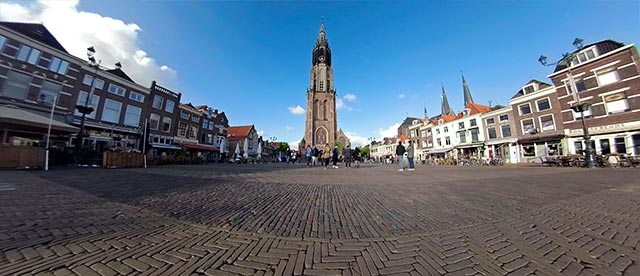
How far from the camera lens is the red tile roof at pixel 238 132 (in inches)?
1913

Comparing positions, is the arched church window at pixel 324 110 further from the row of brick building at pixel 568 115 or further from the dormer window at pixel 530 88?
the dormer window at pixel 530 88

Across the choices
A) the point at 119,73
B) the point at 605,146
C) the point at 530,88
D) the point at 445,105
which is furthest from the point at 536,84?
the point at 119,73

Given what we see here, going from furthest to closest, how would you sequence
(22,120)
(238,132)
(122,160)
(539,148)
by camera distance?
(238,132)
(539,148)
(122,160)
(22,120)

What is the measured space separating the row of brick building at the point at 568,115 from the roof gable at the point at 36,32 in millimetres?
39945

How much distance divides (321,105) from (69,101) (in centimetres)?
4620

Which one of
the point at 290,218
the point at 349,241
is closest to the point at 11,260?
the point at 290,218

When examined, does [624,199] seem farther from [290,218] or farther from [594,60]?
[594,60]

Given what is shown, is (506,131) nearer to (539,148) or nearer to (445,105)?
(539,148)

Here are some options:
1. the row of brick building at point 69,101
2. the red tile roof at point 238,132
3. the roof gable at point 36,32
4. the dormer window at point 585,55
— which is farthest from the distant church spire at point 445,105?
the roof gable at point 36,32

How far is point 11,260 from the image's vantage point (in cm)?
155

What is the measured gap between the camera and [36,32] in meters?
17.4

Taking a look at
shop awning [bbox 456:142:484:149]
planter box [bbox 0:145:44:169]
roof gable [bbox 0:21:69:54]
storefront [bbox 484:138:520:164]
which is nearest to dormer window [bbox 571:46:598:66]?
storefront [bbox 484:138:520:164]

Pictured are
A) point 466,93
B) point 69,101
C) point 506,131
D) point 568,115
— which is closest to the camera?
point 69,101

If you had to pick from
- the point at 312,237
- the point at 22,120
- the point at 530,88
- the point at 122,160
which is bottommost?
the point at 312,237
